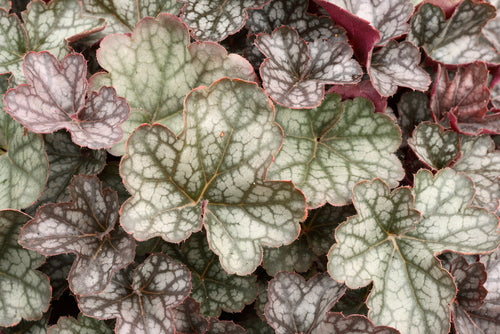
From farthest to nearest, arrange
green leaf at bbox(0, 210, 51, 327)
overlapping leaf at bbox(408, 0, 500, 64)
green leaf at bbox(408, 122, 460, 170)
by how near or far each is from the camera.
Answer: overlapping leaf at bbox(408, 0, 500, 64), green leaf at bbox(408, 122, 460, 170), green leaf at bbox(0, 210, 51, 327)

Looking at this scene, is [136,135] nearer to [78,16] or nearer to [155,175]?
[155,175]

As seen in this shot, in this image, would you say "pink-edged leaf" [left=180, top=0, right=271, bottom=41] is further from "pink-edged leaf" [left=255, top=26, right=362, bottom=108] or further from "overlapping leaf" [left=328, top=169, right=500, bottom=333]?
"overlapping leaf" [left=328, top=169, right=500, bottom=333]

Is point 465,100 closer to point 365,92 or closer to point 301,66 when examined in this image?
point 365,92

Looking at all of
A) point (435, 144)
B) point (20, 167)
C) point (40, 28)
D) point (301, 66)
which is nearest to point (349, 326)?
point (435, 144)

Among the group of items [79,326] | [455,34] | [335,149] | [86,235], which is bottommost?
[79,326]

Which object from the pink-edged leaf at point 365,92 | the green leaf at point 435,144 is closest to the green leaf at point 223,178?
the pink-edged leaf at point 365,92

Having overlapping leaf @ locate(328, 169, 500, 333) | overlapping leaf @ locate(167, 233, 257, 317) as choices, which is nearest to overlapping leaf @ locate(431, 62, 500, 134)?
overlapping leaf @ locate(328, 169, 500, 333)
